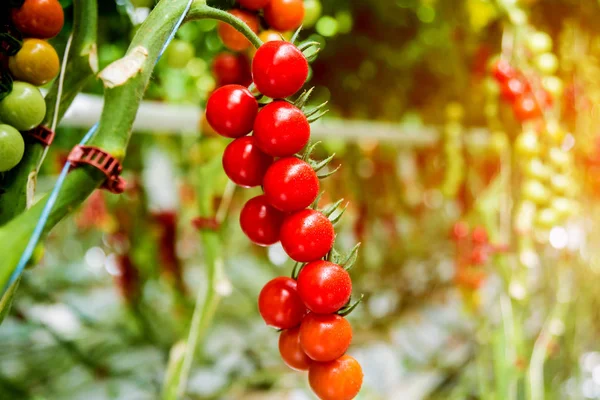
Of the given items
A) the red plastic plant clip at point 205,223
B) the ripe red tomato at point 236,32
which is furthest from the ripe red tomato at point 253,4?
the red plastic plant clip at point 205,223

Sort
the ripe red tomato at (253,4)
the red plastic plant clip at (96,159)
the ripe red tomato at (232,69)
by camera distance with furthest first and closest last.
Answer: the ripe red tomato at (232,69) → the ripe red tomato at (253,4) → the red plastic plant clip at (96,159)

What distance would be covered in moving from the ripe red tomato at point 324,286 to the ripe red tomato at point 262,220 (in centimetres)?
3

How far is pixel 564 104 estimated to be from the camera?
945mm

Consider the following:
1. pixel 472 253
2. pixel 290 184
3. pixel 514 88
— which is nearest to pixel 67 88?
pixel 290 184

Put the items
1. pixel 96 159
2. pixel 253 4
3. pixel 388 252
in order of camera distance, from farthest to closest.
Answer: pixel 388 252 < pixel 253 4 < pixel 96 159

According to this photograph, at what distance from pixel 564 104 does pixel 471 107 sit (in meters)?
0.17

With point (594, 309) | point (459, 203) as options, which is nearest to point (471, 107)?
point (459, 203)

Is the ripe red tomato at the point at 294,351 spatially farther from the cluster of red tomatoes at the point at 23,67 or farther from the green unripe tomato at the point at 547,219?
the green unripe tomato at the point at 547,219

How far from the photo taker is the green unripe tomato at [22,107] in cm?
22

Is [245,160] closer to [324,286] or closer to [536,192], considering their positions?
[324,286]

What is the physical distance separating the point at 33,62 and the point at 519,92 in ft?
1.78

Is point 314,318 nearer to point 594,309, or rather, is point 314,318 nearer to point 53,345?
point 53,345

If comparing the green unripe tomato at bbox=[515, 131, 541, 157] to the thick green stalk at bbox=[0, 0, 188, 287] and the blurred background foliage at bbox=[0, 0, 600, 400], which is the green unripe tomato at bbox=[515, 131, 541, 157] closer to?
the blurred background foliage at bbox=[0, 0, 600, 400]

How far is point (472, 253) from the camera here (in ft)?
2.54
